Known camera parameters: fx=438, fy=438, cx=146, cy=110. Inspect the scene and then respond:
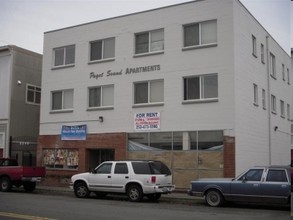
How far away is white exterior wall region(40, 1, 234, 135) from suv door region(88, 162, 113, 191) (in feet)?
16.8

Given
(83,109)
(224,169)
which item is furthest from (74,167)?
(224,169)

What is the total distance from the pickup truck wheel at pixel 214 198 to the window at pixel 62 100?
13.3 m

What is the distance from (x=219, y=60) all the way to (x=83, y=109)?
8.93 m

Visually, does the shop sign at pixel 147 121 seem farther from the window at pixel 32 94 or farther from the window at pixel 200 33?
the window at pixel 32 94

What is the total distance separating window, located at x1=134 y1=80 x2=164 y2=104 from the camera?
2380 centimetres

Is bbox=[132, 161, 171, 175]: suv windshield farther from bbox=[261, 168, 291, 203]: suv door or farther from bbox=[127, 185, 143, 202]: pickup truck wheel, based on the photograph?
bbox=[261, 168, 291, 203]: suv door

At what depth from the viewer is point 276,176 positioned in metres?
15.4

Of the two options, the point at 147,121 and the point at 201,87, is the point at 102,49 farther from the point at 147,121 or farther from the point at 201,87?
the point at 201,87

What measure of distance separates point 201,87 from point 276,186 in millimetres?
8438

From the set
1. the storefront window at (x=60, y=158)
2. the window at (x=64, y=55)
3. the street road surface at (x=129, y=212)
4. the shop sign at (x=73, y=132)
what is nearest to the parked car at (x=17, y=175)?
the storefront window at (x=60, y=158)

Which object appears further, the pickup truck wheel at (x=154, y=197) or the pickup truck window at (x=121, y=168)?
the pickup truck wheel at (x=154, y=197)

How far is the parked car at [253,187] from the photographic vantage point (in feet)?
49.5

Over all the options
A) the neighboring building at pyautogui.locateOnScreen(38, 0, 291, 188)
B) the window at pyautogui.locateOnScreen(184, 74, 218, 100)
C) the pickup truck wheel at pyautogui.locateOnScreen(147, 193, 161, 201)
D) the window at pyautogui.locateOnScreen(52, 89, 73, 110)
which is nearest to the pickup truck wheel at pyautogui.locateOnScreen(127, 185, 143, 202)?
the pickup truck wheel at pyautogui.locateOnScreen(147, 193, 161, 201)

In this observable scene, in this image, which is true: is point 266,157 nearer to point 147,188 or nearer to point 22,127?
point 147,188
